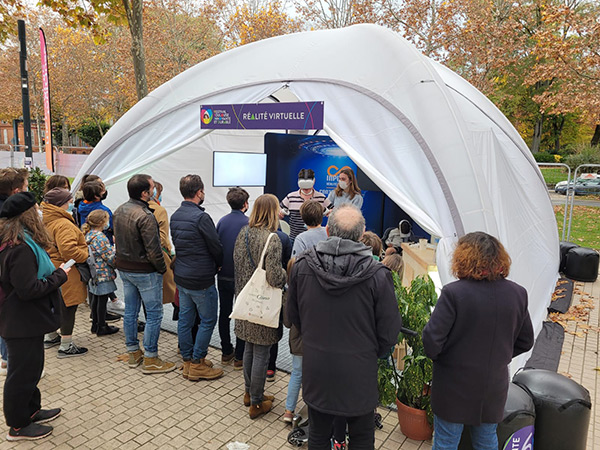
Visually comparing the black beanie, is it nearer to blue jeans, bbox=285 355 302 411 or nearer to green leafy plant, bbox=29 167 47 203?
blue jeans, bbox=285 355 302 411

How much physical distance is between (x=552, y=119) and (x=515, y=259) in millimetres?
34438

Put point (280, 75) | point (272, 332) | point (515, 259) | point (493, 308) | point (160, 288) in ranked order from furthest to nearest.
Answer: point (280, 75)
point (515, 259)
point (160, 288)
point (272, 332)
point (493, 308)

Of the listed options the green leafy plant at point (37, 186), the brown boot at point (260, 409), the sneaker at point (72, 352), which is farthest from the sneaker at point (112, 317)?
the green leafy plant at point (37, 186)

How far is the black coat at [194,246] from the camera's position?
4.21 metres

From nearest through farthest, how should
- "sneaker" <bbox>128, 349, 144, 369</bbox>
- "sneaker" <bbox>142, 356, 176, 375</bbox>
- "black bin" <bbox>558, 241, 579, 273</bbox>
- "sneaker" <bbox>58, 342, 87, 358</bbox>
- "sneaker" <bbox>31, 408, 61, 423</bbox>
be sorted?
"sneaker" <bbox>31, 408, 61, 423</bbox>, "sneaker" <bbox>142, 356, 176, 375</bbox>, "sneaker" <bbox>128, 349, 144, 369</bbox>, "sneaker" <bbox>58, 342, 87, 358</bbox>, "black bin" <bbox>558, 241, 579, 273</bbox>

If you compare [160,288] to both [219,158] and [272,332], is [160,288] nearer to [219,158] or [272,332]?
[272,332]

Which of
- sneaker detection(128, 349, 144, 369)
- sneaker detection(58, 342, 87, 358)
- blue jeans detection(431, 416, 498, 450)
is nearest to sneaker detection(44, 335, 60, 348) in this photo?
sneaker detection(58, 342, 87, 358)

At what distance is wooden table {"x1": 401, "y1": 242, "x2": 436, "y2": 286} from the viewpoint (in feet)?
19.0

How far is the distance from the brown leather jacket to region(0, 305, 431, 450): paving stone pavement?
113 cm

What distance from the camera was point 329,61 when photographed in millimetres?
5535

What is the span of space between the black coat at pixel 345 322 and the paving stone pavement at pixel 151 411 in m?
1.23

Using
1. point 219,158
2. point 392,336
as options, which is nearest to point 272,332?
point 392,336

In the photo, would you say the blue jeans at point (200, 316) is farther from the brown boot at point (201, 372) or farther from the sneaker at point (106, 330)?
the sneaker at point (106, 330)

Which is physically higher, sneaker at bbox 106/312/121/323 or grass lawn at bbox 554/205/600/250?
grass lawn at bbox 554/205/600/250
